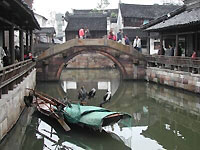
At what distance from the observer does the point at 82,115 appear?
8992 millimetres

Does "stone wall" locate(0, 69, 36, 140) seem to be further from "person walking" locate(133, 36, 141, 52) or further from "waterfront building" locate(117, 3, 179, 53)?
"waterfront building" locate(117, 3, 179, 53)

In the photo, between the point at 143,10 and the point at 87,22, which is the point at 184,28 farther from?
the point at 87,22

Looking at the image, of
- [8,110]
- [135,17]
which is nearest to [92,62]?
[135,17]

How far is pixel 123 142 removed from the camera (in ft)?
28.7

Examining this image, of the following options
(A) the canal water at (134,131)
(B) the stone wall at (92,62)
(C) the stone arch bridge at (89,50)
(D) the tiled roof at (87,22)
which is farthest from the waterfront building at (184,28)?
(D) the tiled roof at (87,22)

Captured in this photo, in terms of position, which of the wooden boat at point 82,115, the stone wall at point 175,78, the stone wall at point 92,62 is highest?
the stone wall at point 92,62

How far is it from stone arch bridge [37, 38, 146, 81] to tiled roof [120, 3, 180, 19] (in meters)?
12.6

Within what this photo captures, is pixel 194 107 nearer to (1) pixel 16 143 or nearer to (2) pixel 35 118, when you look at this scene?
(2) pixel 35 118

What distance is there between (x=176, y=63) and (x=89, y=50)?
710 centimetres

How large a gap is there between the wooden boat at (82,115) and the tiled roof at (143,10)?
24.5 m

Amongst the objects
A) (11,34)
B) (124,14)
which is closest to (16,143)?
(11,34)

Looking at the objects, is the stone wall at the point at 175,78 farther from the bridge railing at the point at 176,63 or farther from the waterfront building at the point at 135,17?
the waterfront building at the point at 135,17

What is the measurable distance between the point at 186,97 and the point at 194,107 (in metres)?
1.97

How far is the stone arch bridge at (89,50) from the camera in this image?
820 inches
